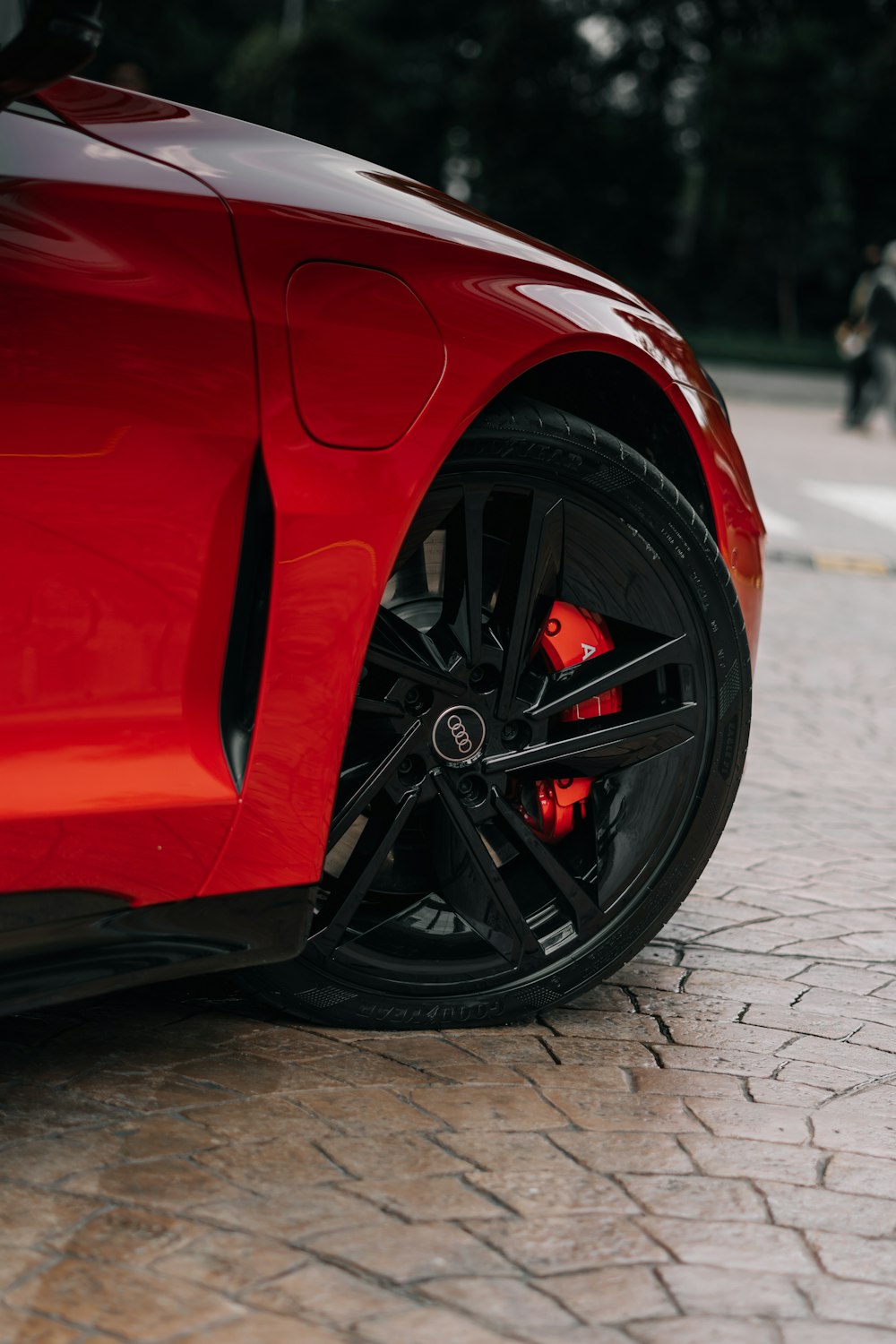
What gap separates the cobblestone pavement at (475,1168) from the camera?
1.90m

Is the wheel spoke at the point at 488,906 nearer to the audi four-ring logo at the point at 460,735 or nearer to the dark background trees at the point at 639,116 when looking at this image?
the audi four-ring logo at the point at 460,735

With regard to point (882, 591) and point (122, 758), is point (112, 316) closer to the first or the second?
point (122, 758)

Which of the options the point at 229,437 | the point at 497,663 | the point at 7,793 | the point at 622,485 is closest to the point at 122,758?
the point at 7,793

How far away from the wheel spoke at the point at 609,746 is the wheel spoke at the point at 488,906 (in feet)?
0.36

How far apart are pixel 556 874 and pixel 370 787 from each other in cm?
37

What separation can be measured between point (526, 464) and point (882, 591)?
6002 millimetres

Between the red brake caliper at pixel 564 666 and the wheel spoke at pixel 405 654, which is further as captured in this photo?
the red brake caliper at pixel 564 666

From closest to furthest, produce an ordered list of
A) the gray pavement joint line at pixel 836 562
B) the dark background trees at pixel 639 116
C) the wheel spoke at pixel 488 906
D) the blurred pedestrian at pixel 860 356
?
1. the wheel spoke at pixel 488 906
2. the gray pavement joint line at pixel 836 562
3. the blurred pedestrian at pixel 860 356
4. the dark background trees at pixel 639 116

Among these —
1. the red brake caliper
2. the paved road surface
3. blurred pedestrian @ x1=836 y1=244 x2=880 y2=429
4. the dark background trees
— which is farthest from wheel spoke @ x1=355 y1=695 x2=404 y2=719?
the dark background trees

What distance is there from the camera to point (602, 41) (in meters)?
41.9

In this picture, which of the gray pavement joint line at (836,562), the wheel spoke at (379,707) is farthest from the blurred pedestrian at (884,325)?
the wheel spoke at (379,707)

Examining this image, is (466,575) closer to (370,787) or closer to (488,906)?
(370,787)

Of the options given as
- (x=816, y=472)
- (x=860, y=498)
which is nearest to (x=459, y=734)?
(x=860, y=498)

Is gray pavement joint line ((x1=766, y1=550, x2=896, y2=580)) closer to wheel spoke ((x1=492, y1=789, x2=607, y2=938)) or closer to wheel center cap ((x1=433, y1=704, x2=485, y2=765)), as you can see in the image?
wheel spoke ((x1=492, y1=789, x2=607, y2=938))
